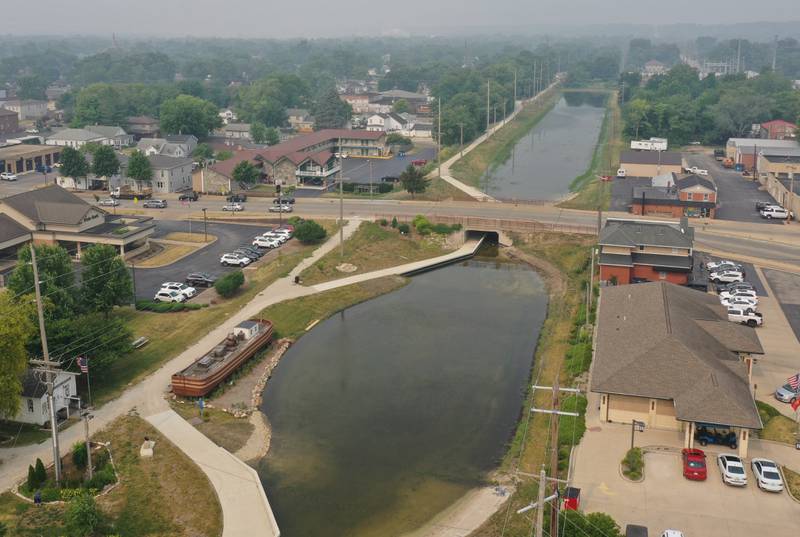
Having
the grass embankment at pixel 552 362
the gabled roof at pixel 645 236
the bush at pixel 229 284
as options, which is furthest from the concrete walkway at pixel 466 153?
the bush at pixel 229 284

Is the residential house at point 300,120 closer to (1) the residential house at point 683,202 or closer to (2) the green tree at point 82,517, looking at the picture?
(1) the residential house at point 683,202

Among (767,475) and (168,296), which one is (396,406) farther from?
(168,296)

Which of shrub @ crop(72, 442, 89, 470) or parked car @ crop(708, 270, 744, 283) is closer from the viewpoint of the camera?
shrub @ crop(72, 442, 89, 470)

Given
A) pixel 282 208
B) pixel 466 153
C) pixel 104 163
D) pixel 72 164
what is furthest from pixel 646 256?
pixel 72 164

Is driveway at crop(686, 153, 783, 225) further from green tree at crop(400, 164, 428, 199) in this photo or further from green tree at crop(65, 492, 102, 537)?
green tree at crop(65, 492, 102, 537)

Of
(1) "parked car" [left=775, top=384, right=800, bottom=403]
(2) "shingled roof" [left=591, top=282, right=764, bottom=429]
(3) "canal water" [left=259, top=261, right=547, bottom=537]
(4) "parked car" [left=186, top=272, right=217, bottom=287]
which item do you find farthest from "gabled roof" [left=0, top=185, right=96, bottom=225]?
(1) "parked car" [left=775, top=384, right=800, bottom=403]
